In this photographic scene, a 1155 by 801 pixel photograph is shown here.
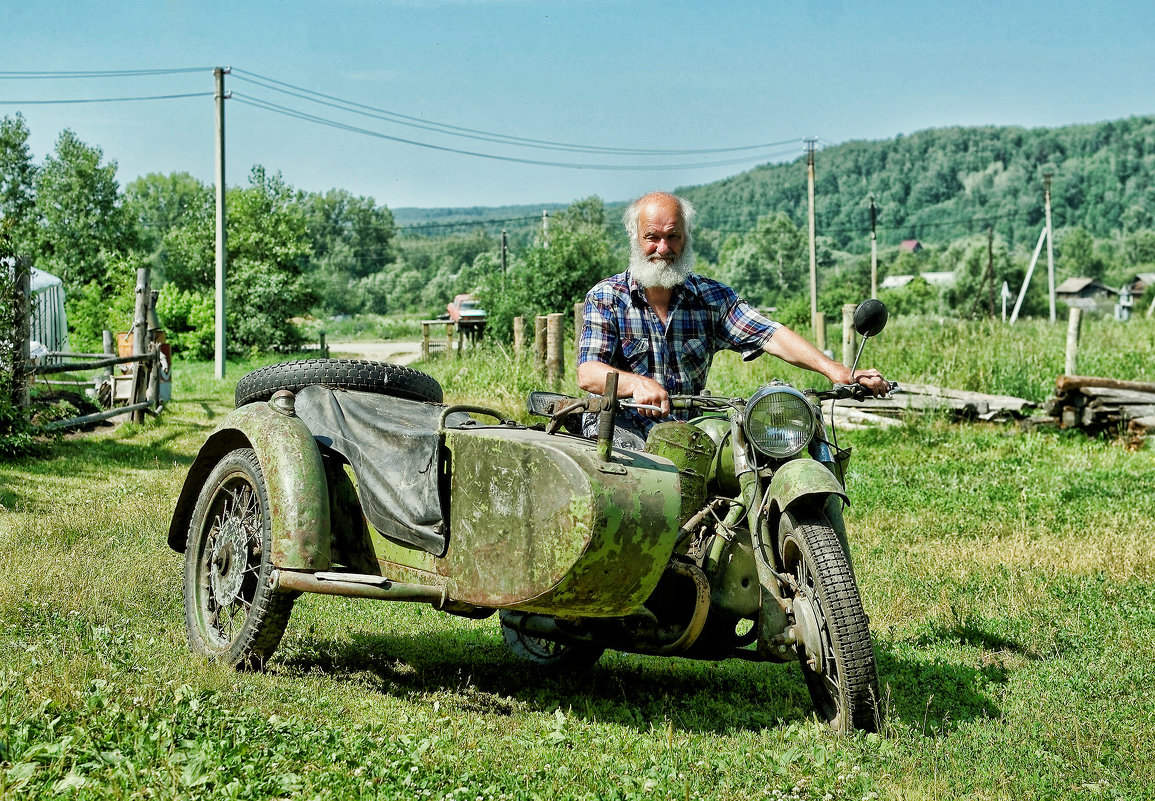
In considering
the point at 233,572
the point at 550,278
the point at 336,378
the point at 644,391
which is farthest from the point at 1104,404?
the point at 550,278

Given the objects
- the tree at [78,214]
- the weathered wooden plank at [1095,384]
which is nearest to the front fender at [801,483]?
the weathered wooden plank at [1095,384]

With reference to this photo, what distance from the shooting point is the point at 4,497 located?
9359mm

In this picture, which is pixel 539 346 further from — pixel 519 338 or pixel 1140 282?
pixel 1140 282

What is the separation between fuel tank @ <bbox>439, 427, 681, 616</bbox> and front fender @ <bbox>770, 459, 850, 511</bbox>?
17.6 inches

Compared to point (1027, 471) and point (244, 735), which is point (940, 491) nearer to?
point (1027, 471)

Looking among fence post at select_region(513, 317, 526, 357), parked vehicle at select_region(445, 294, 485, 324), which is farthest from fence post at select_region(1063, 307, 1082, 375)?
parked vehicle at select_region(445, 294, 485, 324)

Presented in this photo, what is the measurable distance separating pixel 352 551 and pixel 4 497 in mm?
5363

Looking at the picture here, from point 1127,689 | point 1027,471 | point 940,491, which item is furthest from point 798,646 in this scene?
point 1027,471

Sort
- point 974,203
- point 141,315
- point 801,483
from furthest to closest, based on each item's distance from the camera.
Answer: point 974,203 → point 141,315 → point 801,483

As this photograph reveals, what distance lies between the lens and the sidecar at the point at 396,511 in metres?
4.27

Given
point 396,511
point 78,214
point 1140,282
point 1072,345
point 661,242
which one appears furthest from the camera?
point 1140,282

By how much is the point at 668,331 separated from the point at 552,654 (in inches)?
68.9

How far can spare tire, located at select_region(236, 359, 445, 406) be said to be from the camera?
567 cm

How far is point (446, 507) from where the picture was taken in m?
4.75
